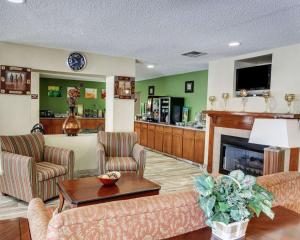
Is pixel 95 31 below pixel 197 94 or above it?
above

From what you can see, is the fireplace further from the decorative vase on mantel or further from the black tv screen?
the decorative vase on mantel

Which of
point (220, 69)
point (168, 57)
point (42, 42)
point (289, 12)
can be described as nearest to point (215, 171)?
point (220, 69)

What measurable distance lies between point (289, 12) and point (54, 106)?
26.0 feet

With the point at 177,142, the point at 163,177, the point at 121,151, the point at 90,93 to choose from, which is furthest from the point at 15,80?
the point at 90,93

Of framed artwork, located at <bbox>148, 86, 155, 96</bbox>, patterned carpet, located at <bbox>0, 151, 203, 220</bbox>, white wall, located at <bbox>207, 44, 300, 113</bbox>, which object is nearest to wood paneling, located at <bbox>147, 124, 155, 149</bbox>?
patterned carpet, located at <bbox>0, 151, 203, 220</bbox>

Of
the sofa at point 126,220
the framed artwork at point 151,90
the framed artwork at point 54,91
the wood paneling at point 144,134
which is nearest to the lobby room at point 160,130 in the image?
the sofa at point 126,220

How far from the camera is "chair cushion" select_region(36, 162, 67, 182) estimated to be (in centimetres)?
314

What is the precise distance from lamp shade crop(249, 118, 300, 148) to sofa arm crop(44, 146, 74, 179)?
253 cm

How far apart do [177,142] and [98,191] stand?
3.86m

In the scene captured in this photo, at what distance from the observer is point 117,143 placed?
168 inches

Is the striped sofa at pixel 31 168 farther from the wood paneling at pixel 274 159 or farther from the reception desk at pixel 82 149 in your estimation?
the wood paneling at pixel 274 159

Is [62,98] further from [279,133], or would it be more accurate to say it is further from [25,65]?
[279,133]

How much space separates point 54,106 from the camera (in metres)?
8.79

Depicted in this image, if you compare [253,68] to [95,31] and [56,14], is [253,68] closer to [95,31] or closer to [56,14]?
[95,31]
